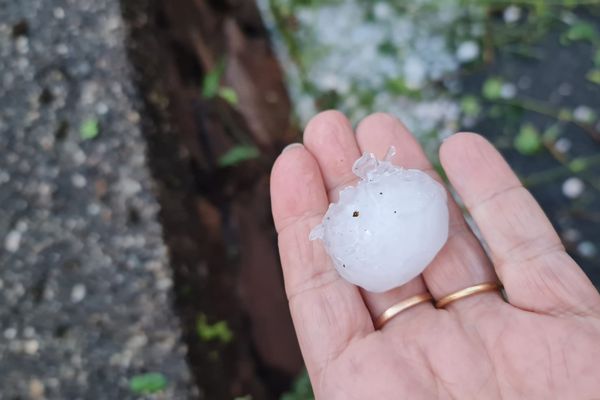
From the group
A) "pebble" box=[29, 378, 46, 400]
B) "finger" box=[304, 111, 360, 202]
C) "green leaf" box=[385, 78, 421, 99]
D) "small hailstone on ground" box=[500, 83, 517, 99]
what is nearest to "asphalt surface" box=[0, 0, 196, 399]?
"pebble" box=[29, 378, 46, 400]

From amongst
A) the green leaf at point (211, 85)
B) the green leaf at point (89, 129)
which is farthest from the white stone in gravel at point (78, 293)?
the green leaf at point (211, 85)

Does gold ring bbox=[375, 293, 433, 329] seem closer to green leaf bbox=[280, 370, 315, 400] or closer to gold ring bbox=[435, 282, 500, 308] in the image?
gold ring bbox=[435, 282, 500, 308]

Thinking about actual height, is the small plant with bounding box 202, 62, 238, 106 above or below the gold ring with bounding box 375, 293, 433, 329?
above

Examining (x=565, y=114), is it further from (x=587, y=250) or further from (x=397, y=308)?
(x=397, y=308)

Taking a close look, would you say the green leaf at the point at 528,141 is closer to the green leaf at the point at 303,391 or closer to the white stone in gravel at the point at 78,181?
the green leaf at the point at 303,391

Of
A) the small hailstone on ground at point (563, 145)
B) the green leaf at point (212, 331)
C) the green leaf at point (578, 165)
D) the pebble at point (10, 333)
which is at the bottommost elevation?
the green leaf at point (578, 165)

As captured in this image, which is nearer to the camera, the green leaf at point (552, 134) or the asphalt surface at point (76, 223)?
the asphalt surface at point (76, 223)

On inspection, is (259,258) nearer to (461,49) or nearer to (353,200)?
(353,200)
